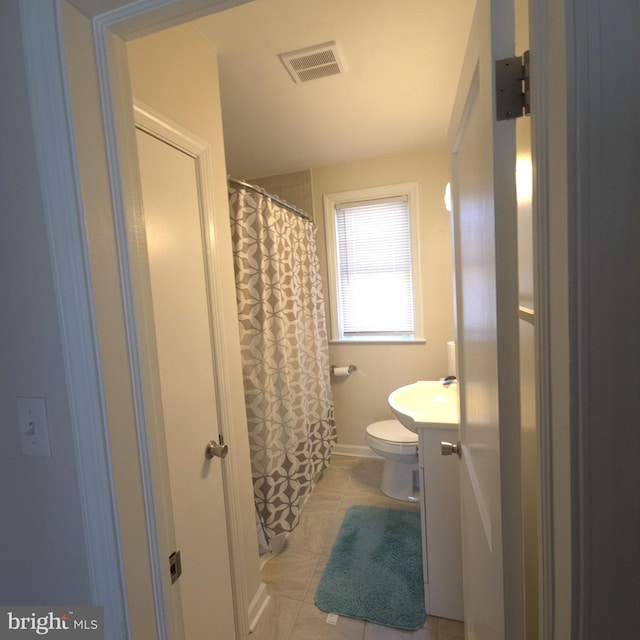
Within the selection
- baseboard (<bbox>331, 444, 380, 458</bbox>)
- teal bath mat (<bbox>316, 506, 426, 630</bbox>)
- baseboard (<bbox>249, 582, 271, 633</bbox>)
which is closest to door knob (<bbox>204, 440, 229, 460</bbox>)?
baseboard (<bbox>249, 582, 271, 633</bbox>)

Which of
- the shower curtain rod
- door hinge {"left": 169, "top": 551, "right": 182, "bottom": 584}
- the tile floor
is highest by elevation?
the shower curtain rod

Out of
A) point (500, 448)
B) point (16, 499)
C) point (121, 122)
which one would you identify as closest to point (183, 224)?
point (121, 122)

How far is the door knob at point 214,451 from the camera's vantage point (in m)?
1.23

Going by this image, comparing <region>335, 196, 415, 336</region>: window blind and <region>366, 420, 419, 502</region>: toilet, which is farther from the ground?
<region>335, 196, 415, 336</region>: window blind

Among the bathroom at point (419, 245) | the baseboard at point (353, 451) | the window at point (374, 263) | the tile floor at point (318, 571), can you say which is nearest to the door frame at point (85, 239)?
the tile floor at point (318, 571)

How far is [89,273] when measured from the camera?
0.58 meters

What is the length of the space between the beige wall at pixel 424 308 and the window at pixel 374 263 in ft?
0.25

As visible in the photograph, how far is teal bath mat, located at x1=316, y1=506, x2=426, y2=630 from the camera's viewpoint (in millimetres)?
1502

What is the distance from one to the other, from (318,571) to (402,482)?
0.83 m

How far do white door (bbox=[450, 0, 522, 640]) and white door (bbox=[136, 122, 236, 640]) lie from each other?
2.85ft

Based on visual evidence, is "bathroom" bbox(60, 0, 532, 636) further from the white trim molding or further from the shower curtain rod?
the white trim molding

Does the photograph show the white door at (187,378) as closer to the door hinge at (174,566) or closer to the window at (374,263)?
the door hinge at (174,566)

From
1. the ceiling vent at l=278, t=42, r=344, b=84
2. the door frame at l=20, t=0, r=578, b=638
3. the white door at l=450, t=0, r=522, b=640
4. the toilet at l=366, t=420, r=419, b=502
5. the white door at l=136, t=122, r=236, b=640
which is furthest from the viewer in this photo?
the toilet at l=366, t=420, r=419, b=502

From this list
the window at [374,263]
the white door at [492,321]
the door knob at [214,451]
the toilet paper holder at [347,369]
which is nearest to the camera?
the white door at [492,321]
